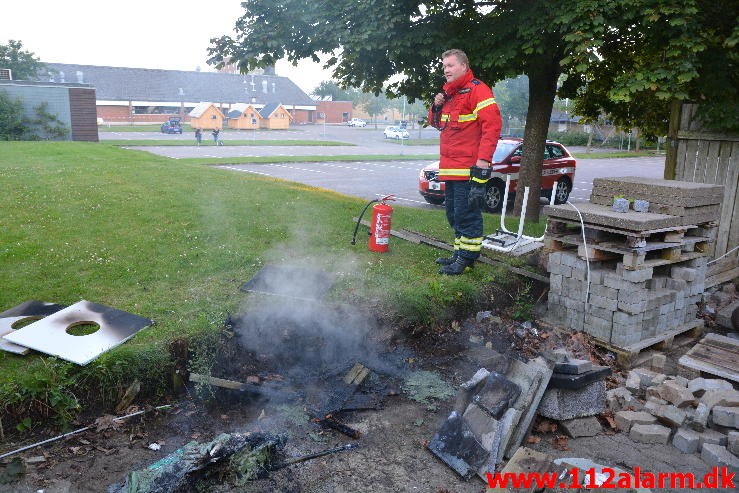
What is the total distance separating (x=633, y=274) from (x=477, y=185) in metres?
1.85

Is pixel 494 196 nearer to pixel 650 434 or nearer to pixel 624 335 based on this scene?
pixel 624 335

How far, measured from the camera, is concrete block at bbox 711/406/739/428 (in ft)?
14.2

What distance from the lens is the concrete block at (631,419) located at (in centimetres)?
445

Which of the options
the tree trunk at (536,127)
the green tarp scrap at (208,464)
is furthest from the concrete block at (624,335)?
the tree trunk at (536,127)

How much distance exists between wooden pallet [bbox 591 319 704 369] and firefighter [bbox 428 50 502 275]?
5.89 ft

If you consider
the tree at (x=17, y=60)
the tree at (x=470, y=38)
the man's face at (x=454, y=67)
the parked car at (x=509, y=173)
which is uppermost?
the tree at (x=17, y=60)

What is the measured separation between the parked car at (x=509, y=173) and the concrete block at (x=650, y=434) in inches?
309

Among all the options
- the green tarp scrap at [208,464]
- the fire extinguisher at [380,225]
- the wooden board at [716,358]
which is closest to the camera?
the green tarp scrap at [208,464]

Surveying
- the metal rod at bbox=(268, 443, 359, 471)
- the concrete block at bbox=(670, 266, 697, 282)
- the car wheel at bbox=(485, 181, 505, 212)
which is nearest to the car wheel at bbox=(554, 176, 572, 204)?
the car wheel at bbox=(485, 181, 505, 212)

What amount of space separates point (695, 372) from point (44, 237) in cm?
765

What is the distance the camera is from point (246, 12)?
25.8 feet

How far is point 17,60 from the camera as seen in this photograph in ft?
142

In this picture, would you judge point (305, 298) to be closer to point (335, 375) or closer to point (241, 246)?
point (335, 375)

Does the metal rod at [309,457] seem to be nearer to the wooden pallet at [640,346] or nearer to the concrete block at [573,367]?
the concrete block at [573,367]
